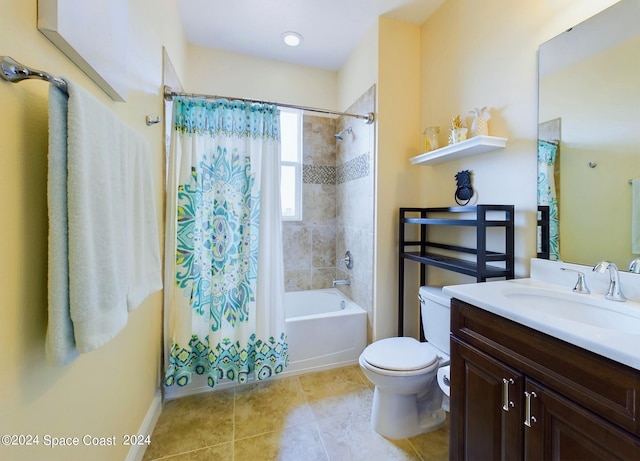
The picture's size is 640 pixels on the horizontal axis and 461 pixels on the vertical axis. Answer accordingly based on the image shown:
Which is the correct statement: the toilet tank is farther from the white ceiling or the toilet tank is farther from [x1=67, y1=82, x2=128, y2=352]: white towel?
the white ceiling

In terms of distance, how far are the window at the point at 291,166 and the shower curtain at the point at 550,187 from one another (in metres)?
1.95

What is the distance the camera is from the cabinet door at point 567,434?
2.07 feet

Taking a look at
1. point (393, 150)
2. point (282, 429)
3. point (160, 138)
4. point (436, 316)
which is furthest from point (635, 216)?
point (160, 138)

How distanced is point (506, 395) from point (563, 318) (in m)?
0.32

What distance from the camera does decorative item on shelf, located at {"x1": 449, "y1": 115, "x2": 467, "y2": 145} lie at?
1.57 meters

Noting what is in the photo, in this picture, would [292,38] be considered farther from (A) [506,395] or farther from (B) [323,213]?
(A) [506,395]

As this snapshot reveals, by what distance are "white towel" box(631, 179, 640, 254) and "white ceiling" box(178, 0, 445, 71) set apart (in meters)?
1.66

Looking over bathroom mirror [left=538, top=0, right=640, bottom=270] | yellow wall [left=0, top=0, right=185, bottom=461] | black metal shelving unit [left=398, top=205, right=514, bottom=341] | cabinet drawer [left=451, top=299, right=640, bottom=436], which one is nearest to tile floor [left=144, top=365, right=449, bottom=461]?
yellow wall [left=0, top=0, right=185, bottom=461]

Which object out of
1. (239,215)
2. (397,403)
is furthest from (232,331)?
(397,403)

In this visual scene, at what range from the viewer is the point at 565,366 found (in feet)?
2.41

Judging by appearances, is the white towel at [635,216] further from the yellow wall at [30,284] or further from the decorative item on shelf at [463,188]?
the yellow wall at [30,284]

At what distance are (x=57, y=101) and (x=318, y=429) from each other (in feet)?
5.84

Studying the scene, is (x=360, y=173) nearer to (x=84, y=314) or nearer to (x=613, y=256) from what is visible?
(x=613, y=256)

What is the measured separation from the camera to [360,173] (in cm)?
230
